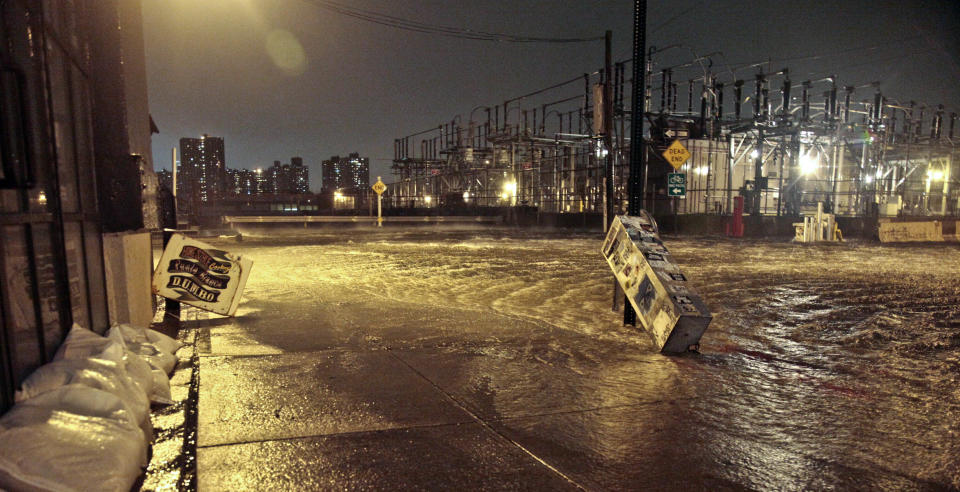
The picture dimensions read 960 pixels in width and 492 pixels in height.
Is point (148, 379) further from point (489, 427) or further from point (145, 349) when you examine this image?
point (489, 427)

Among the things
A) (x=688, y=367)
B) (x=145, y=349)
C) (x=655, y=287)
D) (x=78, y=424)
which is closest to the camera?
(x=78, y=424)

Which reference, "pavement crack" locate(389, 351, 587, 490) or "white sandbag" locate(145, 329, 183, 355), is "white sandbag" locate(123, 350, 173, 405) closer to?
"white sandbag" locate(145, 329, 183, 355)

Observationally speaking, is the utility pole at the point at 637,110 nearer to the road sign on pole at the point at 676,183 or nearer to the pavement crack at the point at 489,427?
the pavement crack at the point at 489,427

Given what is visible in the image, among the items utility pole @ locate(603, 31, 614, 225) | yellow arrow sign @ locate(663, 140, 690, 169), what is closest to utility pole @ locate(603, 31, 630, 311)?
utility pole @ locate(603, 31, 614, 225)

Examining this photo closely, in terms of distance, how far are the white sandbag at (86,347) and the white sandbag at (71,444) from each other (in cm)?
62

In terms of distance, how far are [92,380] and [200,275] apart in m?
3.92

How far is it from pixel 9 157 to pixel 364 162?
570 ft

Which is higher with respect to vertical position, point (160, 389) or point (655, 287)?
point (655, 287)

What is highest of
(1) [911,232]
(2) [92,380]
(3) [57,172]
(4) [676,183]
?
(4) [676,183]

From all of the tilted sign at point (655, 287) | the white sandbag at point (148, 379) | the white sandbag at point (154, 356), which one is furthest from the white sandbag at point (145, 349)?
the tilted sign at point (655, 287)

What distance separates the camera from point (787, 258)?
16.4 meters

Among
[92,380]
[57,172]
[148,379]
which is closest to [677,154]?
[148,379]

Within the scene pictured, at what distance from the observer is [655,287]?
5871 millimetres

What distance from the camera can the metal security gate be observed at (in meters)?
2.67
